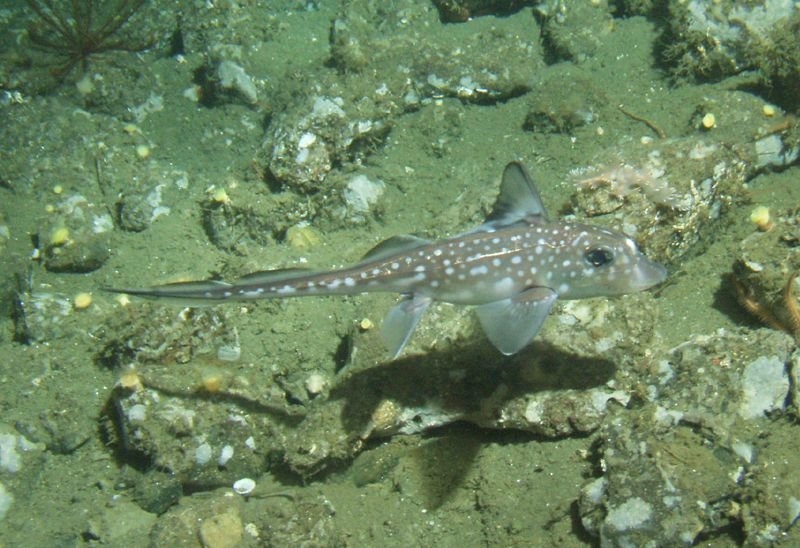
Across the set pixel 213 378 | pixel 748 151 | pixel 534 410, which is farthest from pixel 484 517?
pixel 748 151

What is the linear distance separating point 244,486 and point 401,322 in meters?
2.38

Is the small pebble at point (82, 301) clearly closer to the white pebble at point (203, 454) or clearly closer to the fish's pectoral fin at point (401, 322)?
the white pebble at point (203, 454)

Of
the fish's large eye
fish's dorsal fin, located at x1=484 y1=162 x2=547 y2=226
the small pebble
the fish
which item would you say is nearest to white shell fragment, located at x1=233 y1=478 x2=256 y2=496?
the fish

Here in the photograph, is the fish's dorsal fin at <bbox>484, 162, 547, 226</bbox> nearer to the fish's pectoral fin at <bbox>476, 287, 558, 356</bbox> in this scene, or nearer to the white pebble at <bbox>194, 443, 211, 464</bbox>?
the fish's pectoral fin at <bbox>476, 287, 558, 356</bbox>

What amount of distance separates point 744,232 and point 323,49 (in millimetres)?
6437

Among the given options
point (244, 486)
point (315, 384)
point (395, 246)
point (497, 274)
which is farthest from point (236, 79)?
point (497, 274)

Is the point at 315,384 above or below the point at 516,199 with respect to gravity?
below

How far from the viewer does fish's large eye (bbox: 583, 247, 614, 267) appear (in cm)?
392

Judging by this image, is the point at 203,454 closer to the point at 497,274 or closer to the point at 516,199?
the point at 497,274

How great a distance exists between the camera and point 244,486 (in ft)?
17.1

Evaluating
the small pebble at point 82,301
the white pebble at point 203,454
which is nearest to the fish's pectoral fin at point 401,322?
the white pebble at point 203,454

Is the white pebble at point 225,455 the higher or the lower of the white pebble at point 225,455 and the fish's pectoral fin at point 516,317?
the lower

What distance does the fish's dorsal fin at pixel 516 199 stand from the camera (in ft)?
13.6

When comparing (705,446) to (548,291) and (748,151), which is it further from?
(748,151)
